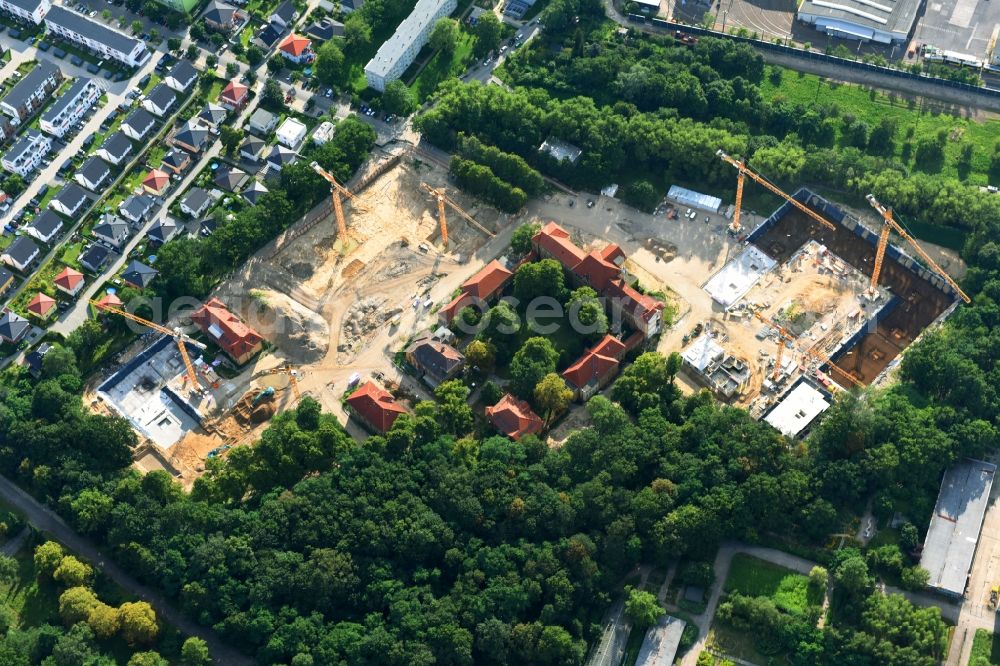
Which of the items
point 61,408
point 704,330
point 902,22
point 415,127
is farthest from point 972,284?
point 61,408

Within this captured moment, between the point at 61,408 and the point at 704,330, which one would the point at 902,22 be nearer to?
the point at 704,330

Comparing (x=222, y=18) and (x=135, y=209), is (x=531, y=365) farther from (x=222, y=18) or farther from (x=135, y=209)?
(x=222, y=18)

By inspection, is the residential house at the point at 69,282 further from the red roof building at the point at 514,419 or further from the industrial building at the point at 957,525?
the industrial building at the point at 957,525

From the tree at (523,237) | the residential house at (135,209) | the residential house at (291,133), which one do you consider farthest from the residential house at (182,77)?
Answer: the tree at (523,237)

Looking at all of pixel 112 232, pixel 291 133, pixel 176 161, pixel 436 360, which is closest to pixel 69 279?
pixel 112 232

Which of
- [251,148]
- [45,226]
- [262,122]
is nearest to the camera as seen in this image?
[45,226]

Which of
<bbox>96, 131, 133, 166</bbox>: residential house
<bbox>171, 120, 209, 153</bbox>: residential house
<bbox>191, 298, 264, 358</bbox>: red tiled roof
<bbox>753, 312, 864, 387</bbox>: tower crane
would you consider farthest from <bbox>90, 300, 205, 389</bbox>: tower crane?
<bbox>753, 312, 864, 387</bbox>: tower crane
